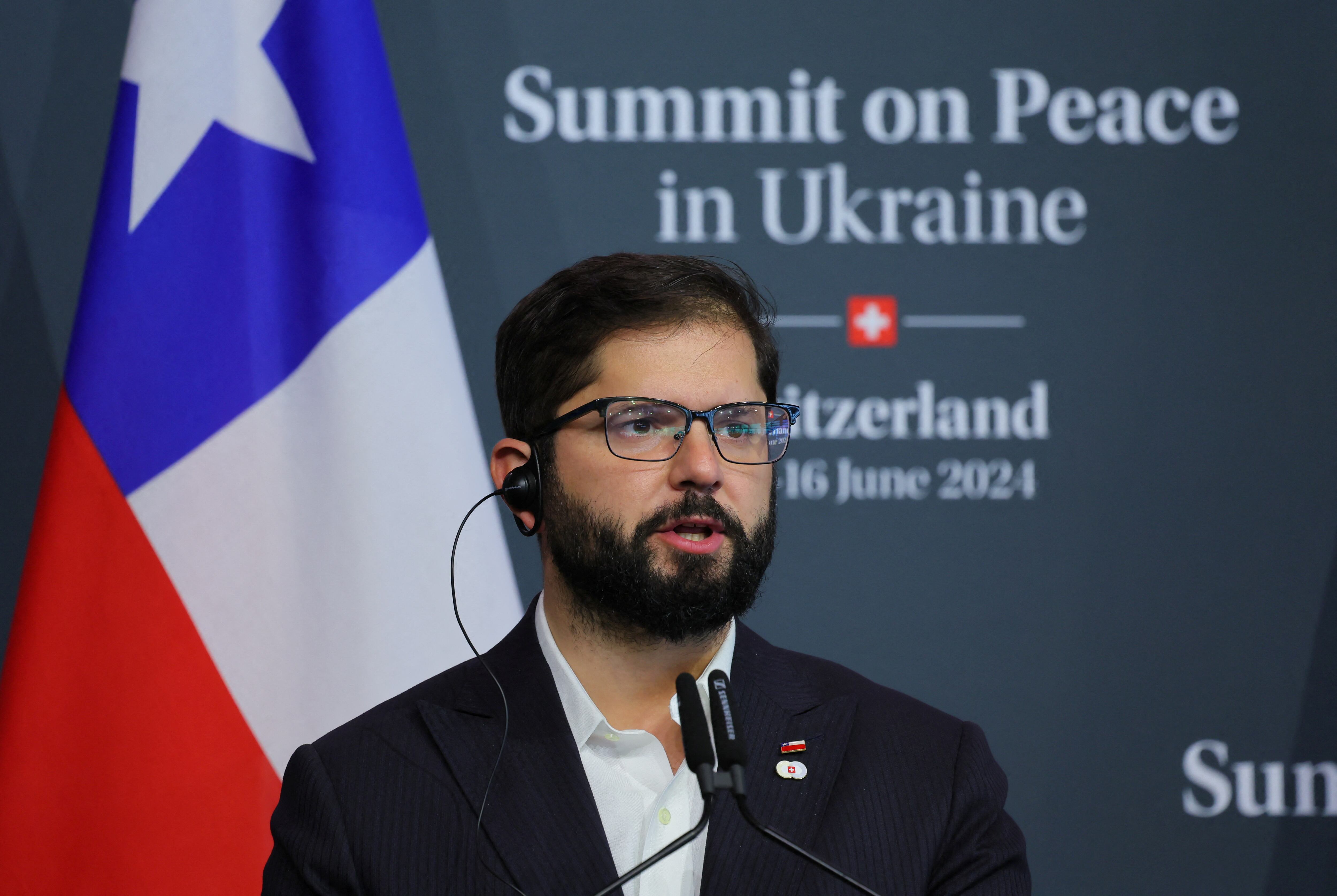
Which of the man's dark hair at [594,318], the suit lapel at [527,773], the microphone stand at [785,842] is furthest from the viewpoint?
the man's dark hair at [594,318]

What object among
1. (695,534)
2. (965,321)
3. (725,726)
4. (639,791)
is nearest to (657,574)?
(695,534)

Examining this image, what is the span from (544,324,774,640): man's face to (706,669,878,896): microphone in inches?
14.7

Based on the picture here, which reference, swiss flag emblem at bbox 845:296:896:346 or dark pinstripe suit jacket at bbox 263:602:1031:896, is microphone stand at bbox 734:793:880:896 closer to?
dark pinstripe suit jacket at bbox 263:602:1031:896

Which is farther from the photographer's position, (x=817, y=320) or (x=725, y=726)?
(x=817, y=320)

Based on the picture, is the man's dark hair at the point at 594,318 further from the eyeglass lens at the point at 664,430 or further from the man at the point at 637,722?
the eyeglass lens at the point at 664,430

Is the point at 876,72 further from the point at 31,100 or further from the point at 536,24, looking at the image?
the point at 31,100

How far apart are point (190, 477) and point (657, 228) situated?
1191 millimetres

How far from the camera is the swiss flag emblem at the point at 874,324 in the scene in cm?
279

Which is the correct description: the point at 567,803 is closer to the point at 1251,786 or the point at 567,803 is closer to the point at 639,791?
the point at 639,791

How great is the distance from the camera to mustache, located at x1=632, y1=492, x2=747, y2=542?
1.72 meters

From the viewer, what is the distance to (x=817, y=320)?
9.18 feet

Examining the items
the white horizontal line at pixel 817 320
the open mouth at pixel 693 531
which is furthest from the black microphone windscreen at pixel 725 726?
the white horizontal line at pixel 817 320

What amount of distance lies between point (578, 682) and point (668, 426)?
1.38 feet

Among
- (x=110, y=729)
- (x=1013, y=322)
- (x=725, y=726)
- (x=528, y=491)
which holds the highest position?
(x=1013, y=322)
